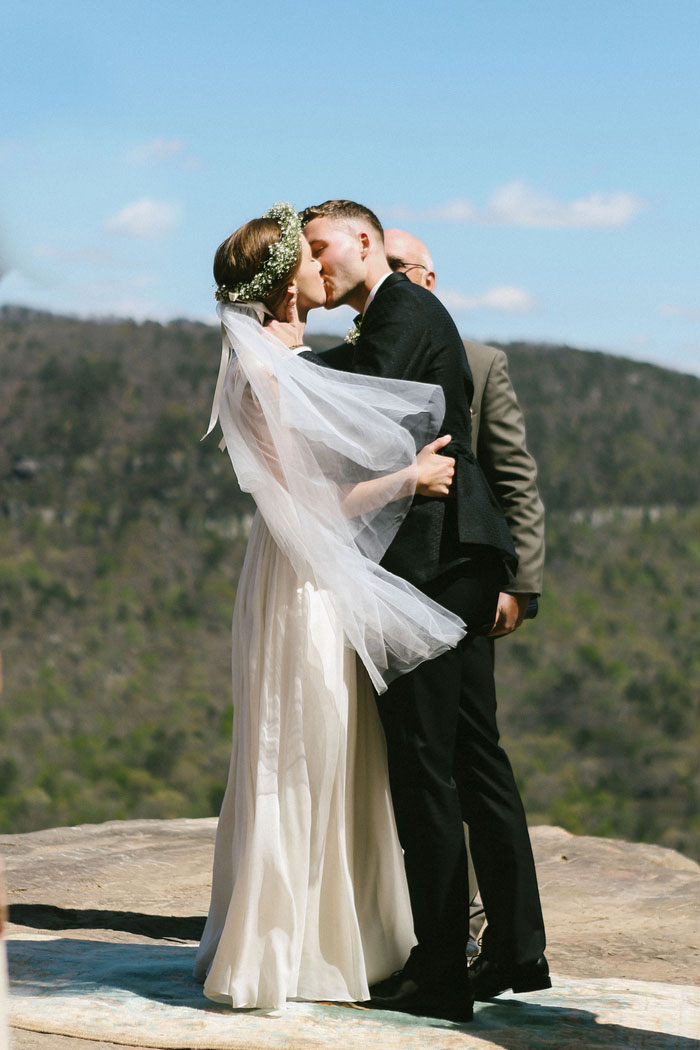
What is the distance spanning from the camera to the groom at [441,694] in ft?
10.2

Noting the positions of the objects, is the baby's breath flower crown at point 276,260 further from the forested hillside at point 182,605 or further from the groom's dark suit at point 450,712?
the forested hillside at point 182,605

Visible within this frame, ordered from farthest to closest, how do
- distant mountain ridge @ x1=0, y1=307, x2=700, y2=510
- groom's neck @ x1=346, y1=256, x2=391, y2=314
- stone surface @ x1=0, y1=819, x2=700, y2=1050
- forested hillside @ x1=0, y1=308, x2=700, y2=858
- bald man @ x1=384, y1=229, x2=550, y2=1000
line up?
distant mountain ridge @ x1=0, y1=307, x2=700, y2=510, forested hillside @ x1=0, y1=308, x2=700, y2=858, stone surface @ x1=0, y1=819, x2=700, y2=1050, groom's neck @ x1=346, y1=256, x2=391, y2=314, bald man @ x1=384, y1=229, x2=550, y2=1000

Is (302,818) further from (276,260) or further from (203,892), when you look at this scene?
(203,892)

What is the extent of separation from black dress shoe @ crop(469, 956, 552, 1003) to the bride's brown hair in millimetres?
1744

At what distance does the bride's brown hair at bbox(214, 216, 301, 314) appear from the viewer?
313cm

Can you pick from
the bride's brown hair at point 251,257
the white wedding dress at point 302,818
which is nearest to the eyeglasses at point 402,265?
the bride's brown hair at point 251,257

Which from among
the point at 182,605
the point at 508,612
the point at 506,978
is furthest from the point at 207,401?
the point at 506,978

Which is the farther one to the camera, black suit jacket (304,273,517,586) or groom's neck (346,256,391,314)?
groom's neck (346,256,391,314)

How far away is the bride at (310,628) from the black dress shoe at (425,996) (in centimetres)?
6

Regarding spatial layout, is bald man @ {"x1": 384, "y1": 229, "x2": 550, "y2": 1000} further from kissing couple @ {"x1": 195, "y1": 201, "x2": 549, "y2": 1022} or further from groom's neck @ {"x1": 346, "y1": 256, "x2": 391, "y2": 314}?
groom's neck @ {"x1": 346, "y1": 256, "x2": 391, "y2": 314}

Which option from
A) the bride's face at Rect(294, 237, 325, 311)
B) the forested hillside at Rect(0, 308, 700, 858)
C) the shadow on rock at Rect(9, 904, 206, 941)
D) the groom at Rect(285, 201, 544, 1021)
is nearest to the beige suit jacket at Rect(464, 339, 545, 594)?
the groom at Rect(285, 201, 544, 1021)

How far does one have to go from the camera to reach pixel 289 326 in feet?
10.7

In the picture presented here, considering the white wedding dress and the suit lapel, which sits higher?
the suit lapel

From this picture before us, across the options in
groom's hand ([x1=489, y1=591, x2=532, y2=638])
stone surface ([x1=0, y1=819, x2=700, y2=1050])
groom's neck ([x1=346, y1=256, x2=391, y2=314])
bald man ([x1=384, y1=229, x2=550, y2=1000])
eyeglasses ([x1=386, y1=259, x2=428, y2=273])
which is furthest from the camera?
stone surface ([x1=0, y1=819, x2=700, y2=1050])
